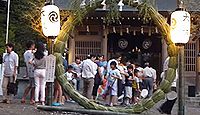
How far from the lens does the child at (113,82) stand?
13.4m

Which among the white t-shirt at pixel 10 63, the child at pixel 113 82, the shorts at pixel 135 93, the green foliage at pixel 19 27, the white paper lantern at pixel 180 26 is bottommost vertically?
the shorts at pixel 135 93

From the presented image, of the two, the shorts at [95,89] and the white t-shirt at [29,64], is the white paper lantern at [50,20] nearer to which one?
the white t-shirt at [29,64]

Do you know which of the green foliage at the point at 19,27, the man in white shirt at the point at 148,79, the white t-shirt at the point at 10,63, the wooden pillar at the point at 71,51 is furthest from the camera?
the wooden pillar at the point at 71,51

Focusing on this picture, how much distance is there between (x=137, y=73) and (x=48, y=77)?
4840 mm

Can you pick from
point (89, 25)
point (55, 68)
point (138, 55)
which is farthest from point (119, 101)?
point (138, 55)

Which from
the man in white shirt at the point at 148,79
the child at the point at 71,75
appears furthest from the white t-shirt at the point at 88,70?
the man in white shirt at the point at 148,79

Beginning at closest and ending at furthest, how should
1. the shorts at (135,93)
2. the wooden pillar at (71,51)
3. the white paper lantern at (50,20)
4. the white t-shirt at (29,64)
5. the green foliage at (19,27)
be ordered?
the white paper lantern at (50,20), the white t-shirt at (29,64), the shorts at (135,93), the green foliage at (19,27), the wooden pillar at (71,51)

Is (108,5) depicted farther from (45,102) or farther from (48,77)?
(45,102)

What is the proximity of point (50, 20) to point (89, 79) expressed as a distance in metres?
2.79

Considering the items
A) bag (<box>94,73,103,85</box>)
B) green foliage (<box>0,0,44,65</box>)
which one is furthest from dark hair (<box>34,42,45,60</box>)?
green foliage (<box>0,0,44,65</box>)

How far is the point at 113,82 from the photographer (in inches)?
534

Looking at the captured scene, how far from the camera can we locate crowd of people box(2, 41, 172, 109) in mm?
12023

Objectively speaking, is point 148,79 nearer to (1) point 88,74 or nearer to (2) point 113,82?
(2) point 113,82

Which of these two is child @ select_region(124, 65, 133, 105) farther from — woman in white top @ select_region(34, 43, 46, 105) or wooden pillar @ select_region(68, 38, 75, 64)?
wooden pillar @ select_region(68, 38, 75, 64)
